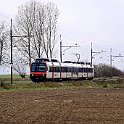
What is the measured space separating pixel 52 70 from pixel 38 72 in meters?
2.19

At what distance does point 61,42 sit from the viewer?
7481 centimetres

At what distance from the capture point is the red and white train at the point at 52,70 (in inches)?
2213

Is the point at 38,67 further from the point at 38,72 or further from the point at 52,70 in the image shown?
the point at 52,70

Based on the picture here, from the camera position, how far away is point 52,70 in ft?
189

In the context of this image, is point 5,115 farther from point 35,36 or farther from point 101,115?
point 35,36

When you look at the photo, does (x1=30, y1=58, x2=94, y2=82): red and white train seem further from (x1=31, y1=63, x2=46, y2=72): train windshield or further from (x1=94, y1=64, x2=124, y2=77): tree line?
(x1=94, y1=64, x2=124, y2=77): tree line

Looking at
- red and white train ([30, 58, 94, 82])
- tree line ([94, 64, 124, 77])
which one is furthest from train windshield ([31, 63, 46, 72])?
tree line ([94, 64, 124, 77])

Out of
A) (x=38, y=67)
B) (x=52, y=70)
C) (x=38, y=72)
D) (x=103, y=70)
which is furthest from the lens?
(x=103, y=70)

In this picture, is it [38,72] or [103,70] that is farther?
[103,70]

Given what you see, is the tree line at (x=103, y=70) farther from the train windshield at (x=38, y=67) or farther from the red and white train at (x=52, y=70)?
the train windshield at (x=38, y=67)

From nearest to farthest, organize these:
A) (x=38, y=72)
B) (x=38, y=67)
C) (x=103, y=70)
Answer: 1. (x=38, y=72)
2. (x=38, y=67)
3. (x=103, y=70)

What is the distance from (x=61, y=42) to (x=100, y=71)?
126ft

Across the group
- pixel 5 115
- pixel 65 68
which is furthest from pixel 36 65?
pixel 5 115

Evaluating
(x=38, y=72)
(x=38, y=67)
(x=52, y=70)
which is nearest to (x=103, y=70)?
(x=52, y=70)
